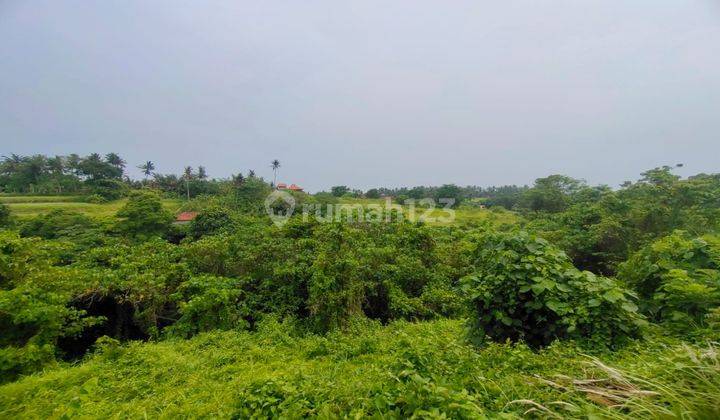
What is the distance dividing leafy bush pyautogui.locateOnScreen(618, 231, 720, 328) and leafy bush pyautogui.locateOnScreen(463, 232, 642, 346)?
12.4 inches

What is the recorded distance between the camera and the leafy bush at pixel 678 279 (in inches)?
101

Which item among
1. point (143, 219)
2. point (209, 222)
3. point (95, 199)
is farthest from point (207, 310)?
point (95, 199)

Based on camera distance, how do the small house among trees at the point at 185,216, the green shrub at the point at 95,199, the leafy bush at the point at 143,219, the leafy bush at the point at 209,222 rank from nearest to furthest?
the leafy bush at the point at 209,222
the leafy bush at the point at 143,219
the small house among trees at the point at 185,216
the green shrub at the point at 95,199

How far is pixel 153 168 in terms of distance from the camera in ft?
130

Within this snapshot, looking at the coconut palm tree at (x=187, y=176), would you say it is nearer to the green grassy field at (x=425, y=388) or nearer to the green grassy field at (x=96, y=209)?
the green grassy field at (x=96, y=209)

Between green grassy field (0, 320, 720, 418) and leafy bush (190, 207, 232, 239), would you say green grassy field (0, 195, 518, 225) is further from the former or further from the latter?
green grassy field (0, 320, 720, 418)

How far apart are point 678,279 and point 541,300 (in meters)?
1.20

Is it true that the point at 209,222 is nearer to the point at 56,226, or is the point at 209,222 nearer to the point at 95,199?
the point at 56,226

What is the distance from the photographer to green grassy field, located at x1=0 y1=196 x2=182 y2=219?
22172mm

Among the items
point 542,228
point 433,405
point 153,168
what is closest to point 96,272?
point 433,405

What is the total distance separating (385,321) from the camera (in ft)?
24.1

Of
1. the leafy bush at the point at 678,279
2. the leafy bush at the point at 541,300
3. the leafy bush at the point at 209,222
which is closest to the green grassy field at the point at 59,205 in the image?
the leafy bush at the point at 209,222

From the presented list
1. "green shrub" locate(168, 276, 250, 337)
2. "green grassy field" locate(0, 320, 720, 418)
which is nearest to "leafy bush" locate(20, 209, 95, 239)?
"green shrub" locate(168, 276, 250, 337)

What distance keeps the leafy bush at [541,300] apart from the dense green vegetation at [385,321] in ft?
0.06
